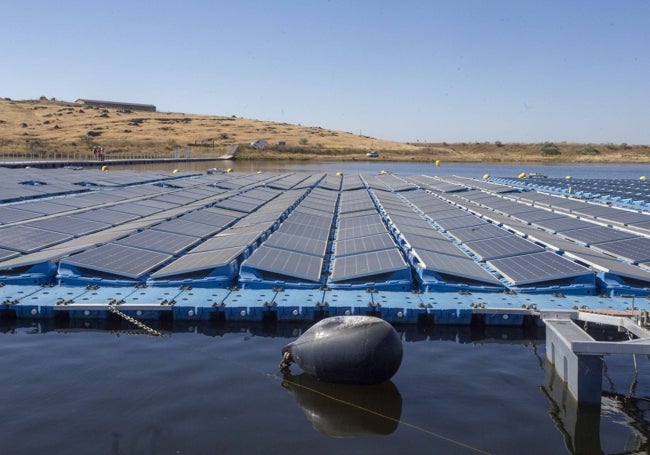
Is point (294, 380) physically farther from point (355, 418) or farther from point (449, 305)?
point (449, 305)

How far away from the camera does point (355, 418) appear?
35.0ft

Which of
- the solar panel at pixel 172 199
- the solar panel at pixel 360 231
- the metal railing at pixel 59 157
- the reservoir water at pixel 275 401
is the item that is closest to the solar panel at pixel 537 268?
the reservoir water at pixel 275 401

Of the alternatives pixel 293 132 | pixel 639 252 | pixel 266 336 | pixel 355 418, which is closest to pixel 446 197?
pixel 639 252

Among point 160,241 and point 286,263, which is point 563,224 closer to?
point 286,263

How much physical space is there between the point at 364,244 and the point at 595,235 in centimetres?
917

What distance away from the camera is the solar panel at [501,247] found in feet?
65.3

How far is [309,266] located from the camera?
18.3 meters

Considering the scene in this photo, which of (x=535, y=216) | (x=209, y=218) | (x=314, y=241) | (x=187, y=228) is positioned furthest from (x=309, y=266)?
(x=535, y=216)

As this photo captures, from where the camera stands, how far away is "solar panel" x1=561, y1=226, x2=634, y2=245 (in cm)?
2216

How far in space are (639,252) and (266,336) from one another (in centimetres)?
1313

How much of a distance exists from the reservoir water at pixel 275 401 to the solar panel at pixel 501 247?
5.56 metres

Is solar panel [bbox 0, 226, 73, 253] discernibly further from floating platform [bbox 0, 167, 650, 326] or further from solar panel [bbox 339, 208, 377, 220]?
solar panel [bbox 339, 208, 377, 220]

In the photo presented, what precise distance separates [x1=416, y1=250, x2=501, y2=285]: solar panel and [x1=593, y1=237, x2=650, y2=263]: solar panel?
512 cm

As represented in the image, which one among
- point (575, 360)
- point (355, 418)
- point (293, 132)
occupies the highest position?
point (293, 132)
